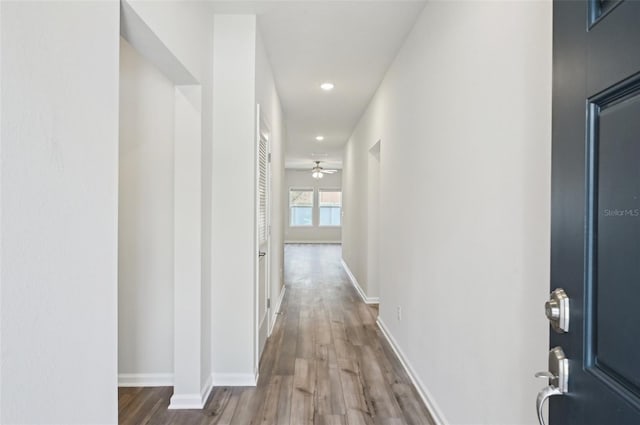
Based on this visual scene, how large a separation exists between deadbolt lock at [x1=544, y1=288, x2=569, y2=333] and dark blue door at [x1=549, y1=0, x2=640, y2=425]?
0.02 meters

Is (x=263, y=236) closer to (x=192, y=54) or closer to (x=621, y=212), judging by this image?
(x=192, y=54)

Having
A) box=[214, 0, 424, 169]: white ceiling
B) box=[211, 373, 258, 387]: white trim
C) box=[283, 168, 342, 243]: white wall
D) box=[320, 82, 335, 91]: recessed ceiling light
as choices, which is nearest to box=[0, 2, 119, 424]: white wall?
box=[211, 373, 258, 387]: white trim

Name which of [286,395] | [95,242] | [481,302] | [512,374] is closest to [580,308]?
[512,374]

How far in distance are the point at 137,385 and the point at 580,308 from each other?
2826 mm

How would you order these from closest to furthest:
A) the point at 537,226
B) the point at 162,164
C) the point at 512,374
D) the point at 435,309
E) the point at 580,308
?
the point at 580,308, the point at 537,226, the point at 512,374, the point at 435,309, the point at 162,164

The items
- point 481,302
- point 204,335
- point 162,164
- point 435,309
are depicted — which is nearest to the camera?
point 481,302

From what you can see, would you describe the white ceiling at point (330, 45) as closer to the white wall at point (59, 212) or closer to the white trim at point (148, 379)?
the white wall at point (59, 212)

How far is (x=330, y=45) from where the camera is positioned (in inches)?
120

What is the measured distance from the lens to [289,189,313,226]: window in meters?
12.7

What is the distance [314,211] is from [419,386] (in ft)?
34.6

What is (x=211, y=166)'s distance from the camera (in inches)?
97.3

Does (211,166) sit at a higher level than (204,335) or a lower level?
higher

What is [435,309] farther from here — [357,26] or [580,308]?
[357,26]

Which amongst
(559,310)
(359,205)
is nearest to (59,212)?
(559,310)
